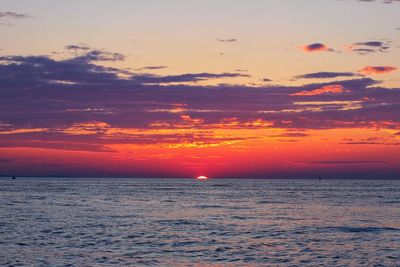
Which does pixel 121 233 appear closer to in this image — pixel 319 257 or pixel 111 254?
pixel 111 254

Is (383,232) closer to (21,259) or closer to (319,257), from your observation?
(319,257)

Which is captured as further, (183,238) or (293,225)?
(293,225)

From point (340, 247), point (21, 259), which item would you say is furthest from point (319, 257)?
point (21, 259)

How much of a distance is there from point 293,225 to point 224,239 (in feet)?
47.2

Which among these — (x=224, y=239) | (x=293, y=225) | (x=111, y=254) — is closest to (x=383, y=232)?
(x=293, y=225)

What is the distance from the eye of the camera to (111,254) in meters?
35.3

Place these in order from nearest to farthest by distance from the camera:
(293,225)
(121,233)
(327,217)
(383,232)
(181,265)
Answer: (181,265), (121,233), (383,232), (293,225), (327,217)

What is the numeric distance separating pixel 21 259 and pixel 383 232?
32229 millimetres

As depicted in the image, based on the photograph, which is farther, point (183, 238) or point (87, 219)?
point (87, 219)

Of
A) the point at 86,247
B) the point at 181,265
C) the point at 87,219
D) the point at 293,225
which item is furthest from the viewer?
the point at 87,219

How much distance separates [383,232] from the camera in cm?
4969

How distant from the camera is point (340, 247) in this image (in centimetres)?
3991

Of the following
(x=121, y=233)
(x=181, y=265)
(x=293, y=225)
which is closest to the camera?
(x=181, y=265)

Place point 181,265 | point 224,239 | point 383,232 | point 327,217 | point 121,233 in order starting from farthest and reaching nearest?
point 327,217 < point 383,232 < point 121,233 < point 224,239 < point 181,265
